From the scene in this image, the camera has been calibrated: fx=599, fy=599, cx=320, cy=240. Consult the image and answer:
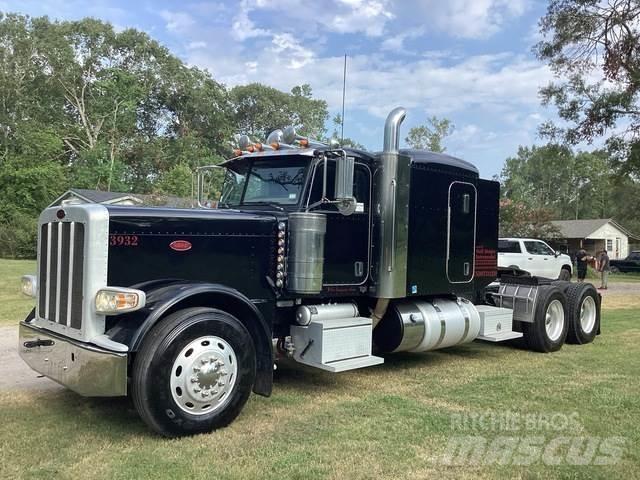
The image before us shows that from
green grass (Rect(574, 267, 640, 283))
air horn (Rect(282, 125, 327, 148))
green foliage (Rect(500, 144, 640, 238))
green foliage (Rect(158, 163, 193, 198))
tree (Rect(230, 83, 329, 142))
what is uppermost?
tree (Rect(230, 83, 329, 142))

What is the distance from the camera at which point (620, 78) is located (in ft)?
73.4

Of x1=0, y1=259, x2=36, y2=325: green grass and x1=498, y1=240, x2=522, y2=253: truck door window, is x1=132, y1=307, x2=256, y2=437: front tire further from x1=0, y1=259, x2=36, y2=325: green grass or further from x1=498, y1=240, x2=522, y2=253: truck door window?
x1=498, y1=240, x2=522, y2=253: truck door window

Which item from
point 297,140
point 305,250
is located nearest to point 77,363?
point 305,250

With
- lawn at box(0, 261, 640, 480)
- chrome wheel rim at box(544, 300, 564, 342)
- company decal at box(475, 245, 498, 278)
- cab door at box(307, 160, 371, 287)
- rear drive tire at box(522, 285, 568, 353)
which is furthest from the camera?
chrome wheel rim at box(544, 300, 564, 342)

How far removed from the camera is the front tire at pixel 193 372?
453 centimetres

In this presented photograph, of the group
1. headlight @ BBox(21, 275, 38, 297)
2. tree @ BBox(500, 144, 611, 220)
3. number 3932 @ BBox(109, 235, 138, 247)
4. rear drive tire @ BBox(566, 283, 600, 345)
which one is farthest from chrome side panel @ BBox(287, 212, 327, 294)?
tree @ BBox(500, 144, 611, 220)

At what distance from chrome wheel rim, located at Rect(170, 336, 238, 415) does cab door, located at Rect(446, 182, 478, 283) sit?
356 centimetres

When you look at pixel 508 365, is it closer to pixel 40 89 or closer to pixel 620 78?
pixel 620 78

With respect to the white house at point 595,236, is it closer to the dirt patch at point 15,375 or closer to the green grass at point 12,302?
the green grass at point 12,302

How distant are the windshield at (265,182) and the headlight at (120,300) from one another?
2100mm

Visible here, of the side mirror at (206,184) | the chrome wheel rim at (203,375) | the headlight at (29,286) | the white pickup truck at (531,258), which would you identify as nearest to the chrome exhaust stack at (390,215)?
the side mirror at (206,184)

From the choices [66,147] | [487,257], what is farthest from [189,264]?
[66,147]

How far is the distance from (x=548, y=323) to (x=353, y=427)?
489 cm

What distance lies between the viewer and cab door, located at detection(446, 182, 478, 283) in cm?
752
